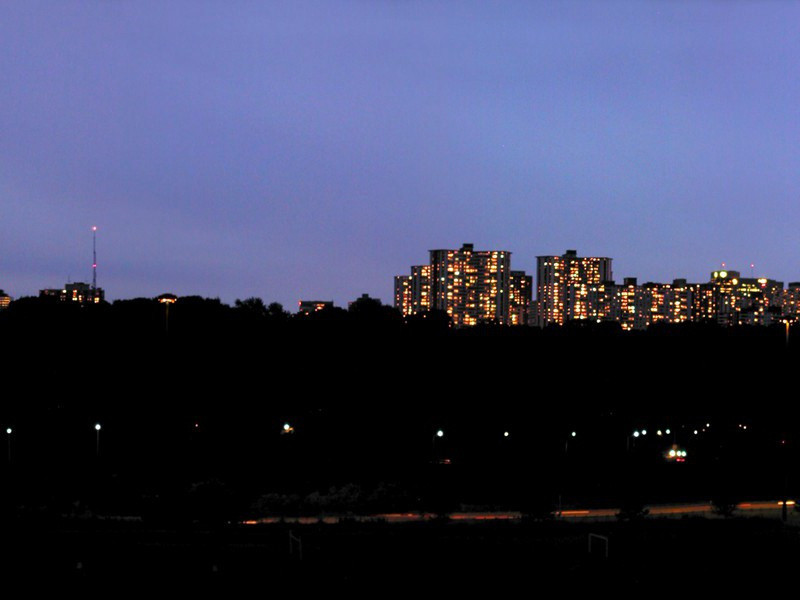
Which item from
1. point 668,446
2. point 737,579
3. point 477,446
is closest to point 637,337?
point 668,446

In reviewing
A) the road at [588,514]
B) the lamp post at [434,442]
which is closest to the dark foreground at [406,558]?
the road at [588,514]

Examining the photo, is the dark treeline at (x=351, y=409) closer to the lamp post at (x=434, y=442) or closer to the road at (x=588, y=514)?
the lamp post at (x=434, y=442)

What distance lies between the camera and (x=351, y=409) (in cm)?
7150

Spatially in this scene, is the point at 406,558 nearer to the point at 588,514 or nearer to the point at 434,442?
the point at 588,514

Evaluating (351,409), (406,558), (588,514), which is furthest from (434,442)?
(406,558)

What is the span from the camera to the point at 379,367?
80062 mm

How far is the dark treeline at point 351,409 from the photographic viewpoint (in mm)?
53938

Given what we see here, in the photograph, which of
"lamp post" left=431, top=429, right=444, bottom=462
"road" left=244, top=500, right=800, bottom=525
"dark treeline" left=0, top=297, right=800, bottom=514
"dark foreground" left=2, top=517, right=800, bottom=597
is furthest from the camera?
"lamp post" left=431, top=429, right=444, bottom=462

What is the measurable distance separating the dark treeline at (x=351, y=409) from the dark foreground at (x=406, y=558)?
642 centimetres

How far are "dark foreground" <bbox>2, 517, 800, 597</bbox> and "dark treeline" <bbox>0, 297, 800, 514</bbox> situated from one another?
6.42 m

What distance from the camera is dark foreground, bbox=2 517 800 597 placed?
27000 mm

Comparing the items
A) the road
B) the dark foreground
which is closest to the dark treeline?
the road

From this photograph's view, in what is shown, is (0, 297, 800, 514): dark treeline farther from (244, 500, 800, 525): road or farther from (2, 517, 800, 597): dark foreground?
(2, 517, 800, 597): dark foreground

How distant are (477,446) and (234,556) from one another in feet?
122
